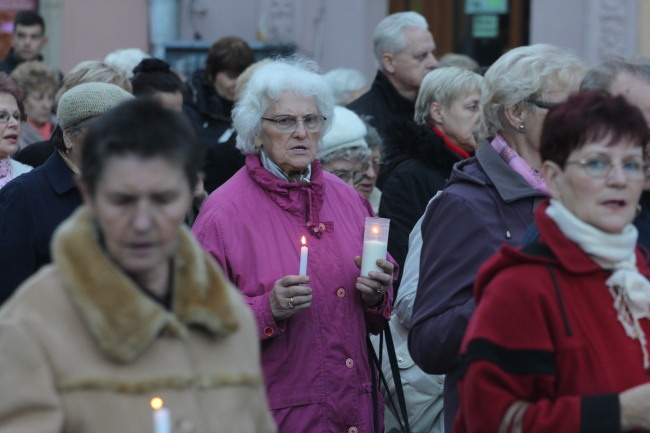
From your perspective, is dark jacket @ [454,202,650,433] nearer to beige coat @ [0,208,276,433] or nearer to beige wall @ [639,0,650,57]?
beige coat @ [0,208,276,433]

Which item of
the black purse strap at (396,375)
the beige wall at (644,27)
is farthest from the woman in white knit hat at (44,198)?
the beige wall at (644,27)

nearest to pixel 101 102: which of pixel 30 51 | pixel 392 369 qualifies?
pixel 392 369

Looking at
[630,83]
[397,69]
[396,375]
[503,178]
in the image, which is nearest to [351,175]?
[396,375]

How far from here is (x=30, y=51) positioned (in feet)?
36.4

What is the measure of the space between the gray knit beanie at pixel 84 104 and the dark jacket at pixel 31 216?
0.66 ft

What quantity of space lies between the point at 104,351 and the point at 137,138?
0.49 m

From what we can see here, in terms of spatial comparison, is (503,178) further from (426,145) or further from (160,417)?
(160,417)

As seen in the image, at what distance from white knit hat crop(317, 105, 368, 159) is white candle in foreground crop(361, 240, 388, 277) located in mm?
1576

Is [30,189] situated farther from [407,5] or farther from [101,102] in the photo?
[407,5]

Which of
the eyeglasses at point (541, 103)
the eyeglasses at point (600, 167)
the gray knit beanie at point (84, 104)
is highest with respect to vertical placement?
the eyeglasses at point (541, 103)

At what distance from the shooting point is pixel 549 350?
3.46 metres

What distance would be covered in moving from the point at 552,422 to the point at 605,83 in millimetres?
1475

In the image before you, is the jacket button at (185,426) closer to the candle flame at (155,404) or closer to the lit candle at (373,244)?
the candle flame at (155,404)

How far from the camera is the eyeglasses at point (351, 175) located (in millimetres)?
6465
